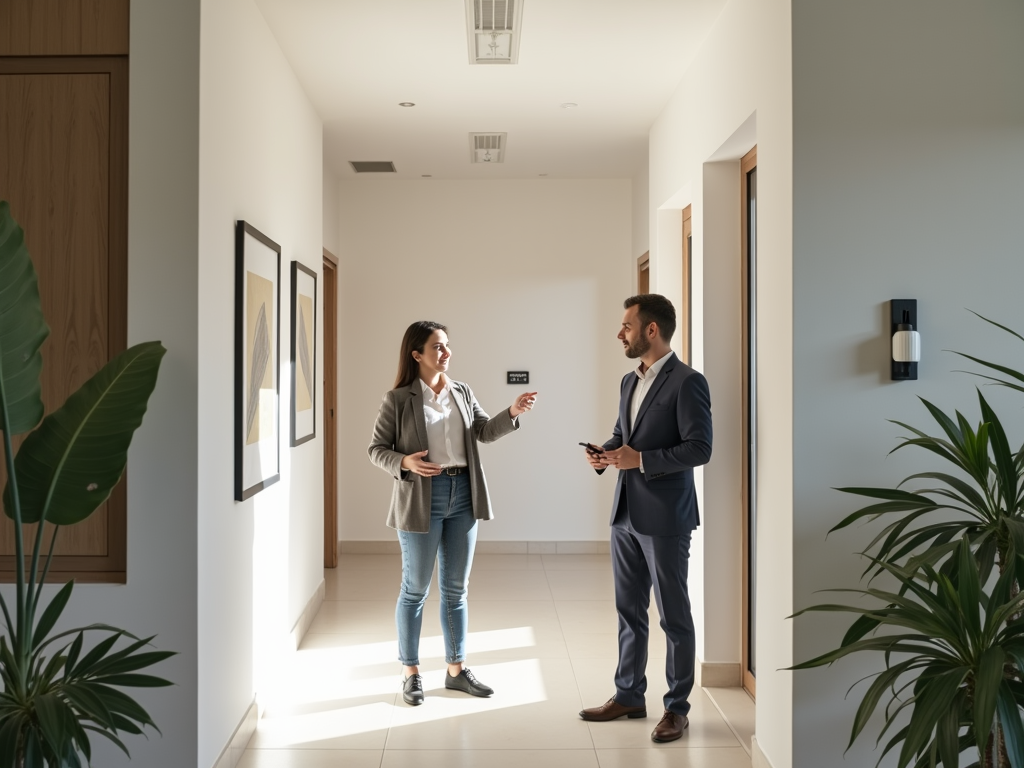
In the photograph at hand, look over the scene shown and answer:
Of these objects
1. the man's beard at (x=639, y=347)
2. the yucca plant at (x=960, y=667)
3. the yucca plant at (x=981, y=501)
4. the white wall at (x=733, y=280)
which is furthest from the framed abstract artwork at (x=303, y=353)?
the yucca plant at (x=960, y=667)

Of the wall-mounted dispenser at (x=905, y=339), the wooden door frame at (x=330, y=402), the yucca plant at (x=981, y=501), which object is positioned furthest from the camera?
the wooden door frame at (x=330, y=402)

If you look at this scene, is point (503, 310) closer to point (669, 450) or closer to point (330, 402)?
point (330, 402)

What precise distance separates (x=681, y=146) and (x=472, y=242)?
2.82m

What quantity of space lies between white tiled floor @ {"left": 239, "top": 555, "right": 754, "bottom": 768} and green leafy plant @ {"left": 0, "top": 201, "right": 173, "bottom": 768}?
1.40 meters

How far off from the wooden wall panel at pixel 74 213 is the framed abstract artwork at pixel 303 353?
162cm

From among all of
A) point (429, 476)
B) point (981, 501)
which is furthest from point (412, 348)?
point (981, 501)

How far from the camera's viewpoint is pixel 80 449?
2.18 meters

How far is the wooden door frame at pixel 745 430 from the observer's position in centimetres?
401

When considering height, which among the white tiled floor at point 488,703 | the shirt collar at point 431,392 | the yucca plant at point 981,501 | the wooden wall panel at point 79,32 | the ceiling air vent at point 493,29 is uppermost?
the ceiling air vent at point 493,29

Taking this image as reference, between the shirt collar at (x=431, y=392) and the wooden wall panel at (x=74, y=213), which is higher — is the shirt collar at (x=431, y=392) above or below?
below

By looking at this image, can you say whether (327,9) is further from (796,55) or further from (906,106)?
(906,106)

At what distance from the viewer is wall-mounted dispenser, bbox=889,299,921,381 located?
8.73ft

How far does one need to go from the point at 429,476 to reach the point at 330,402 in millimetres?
3513

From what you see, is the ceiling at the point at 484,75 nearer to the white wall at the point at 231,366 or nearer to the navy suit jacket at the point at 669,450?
the white wall at the point at 231,366
